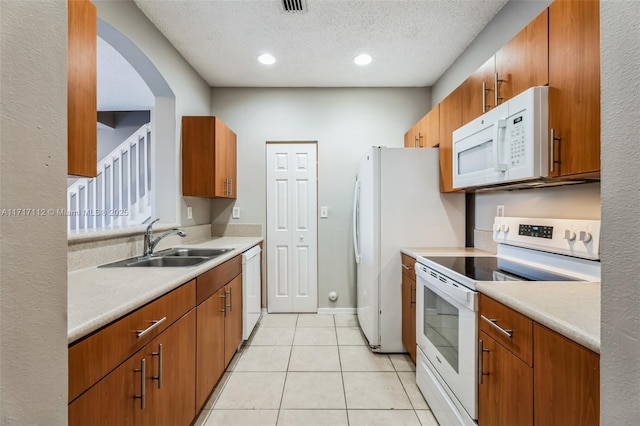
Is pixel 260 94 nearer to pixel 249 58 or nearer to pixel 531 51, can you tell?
pixel 249 58

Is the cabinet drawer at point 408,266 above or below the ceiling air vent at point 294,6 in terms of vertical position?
below

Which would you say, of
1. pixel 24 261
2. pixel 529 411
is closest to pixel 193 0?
pixel 24 261

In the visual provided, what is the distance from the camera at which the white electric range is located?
4.56ft

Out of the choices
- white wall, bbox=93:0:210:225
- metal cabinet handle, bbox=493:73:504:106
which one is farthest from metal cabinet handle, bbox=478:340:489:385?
white wall, bbox=93:0:210:225

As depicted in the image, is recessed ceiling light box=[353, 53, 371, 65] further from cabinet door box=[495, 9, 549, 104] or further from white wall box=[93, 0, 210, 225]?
white wall box=[93, 0, 210, 225]

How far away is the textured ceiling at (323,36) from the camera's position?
2.14 metres

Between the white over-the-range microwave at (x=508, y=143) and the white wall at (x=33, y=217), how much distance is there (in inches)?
64.7

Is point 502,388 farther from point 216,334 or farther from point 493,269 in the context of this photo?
point 216,334

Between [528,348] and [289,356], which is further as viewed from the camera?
[289,356]

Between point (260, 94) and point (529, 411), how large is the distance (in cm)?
351

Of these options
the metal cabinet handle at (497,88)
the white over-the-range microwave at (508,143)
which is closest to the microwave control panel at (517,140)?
the white over-the-range microwave at (508,143)

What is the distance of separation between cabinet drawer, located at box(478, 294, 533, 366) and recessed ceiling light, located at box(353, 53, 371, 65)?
7.63ft

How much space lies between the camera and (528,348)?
3.43 ft

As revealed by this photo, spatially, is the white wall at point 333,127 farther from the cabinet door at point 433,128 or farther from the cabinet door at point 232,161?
the cabinet door at point 433,128
